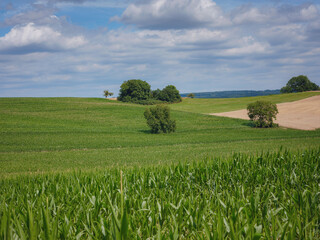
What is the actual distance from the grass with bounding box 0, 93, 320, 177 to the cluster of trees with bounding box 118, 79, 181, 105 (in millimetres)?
25226

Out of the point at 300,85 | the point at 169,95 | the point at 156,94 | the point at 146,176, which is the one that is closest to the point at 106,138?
the point at 146,176

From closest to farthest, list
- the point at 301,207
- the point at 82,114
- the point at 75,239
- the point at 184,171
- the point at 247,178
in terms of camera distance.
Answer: the point at 75,239, the point at 301,207, the point at 247,178, the point at 184,171, the point at 82,114

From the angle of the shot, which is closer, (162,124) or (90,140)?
(90,140)

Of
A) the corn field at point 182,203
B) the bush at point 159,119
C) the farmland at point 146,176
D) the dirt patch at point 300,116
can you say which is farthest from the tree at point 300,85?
the corn field at point 182,203

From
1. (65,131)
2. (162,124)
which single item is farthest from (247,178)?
(65,131)

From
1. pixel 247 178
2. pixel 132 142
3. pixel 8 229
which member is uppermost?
pixel 8 229

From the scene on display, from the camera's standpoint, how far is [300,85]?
11262 cm

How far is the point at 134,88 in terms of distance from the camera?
88.5 m

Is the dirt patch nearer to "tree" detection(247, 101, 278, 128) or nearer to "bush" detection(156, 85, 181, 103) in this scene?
"tree" detection(247, 101, 278, 128)

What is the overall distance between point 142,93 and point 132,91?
124 inches

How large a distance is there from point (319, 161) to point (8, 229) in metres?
8.74

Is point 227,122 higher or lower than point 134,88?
lower

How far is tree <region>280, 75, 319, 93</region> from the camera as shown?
111375 millimetres

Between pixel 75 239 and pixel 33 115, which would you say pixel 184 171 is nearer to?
pixel 75 239
